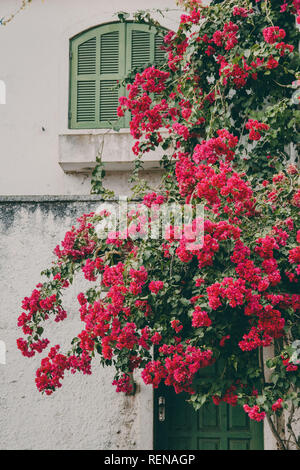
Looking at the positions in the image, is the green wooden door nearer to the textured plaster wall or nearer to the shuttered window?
the textured plaster wall

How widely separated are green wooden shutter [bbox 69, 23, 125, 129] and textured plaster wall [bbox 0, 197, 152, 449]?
161cm

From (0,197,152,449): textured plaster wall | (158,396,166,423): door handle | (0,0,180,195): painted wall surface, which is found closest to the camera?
(0,197,152,449): textured plaster wall

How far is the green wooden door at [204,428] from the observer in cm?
627

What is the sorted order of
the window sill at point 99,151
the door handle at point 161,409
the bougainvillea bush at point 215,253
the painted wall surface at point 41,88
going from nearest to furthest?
the bougainvillea bush at point 215,253 < the door handle at point 161,409 < the window sill at point 99,151 < the painted wall surface at point 41,88

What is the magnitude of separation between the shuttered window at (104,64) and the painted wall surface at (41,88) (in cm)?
12

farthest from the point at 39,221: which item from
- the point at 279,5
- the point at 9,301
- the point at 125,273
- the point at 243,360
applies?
the point at 279,5

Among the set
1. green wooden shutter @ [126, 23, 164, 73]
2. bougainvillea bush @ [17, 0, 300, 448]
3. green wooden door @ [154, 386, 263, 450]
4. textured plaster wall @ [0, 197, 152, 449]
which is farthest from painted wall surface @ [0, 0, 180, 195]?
green wooden door @ [154, 386, 263, 450]

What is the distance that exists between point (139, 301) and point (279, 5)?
298 cm

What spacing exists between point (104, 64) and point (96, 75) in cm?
16

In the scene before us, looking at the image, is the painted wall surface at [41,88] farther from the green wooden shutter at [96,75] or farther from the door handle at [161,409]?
the door handle at [161,409]

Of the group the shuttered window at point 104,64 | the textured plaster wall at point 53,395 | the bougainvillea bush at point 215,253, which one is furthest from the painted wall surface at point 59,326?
the bougainvillea bush at point 215,253

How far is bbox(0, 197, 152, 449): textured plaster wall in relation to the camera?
19.7 feet

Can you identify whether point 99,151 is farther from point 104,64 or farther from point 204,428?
point 204,428

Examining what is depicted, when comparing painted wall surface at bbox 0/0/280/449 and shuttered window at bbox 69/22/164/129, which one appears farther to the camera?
shuttered window at bbox 69/22/164/129
